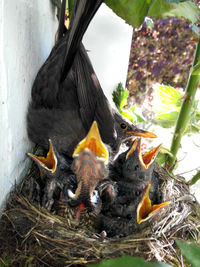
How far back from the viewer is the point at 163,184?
1.32m

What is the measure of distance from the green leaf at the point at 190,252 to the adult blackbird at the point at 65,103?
2.67ft

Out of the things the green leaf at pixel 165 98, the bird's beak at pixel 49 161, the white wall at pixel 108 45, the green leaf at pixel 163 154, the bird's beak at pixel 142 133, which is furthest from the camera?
the white wall at pixel 108 45

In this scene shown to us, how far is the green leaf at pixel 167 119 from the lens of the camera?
150 centimetres

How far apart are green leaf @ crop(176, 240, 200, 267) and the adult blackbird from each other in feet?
2.67

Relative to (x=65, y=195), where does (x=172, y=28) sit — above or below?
above

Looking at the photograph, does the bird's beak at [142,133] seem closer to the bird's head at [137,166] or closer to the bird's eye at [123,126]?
the bird's eye at [123,126]

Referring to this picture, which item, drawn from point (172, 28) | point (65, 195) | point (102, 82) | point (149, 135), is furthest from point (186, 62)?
point (65, 195)

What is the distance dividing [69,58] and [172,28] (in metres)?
2.81

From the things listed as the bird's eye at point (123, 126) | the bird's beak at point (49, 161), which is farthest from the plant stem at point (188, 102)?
the bird's beak at point (49, 161)

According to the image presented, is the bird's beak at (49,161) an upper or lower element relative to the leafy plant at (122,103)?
lower

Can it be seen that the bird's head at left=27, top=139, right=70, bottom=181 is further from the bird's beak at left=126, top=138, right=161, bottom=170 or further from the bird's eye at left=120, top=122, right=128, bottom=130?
the bird's eye at left=120, top=122, right=128, bottom=130

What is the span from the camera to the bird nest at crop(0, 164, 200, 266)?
2.80 feet

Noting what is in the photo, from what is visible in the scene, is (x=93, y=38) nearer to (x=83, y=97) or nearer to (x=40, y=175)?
(x=83, y=97)

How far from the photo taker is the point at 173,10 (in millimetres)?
1179
